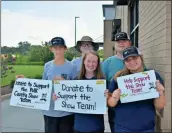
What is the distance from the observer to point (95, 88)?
11.1 feet

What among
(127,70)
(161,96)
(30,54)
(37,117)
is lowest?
(37,117)

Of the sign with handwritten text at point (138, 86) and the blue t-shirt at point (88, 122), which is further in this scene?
the blue t-shirt at point (88, 122)

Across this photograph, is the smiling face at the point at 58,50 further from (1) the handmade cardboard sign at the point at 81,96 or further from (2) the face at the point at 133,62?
(2) the face at the point at 133,62

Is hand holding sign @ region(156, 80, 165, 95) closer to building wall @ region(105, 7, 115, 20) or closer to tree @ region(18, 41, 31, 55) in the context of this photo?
tree @ region(18, 41, 31, 55)

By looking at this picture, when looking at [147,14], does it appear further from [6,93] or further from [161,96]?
[6,93]

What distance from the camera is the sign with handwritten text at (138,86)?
9.69ft

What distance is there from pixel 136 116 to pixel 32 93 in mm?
1524

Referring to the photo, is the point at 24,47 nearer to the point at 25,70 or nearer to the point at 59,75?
the point at 25,70

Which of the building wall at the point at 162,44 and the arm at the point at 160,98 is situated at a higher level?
the building wall at the point at 162,44

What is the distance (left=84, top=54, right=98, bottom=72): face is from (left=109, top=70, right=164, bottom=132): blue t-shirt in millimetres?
559

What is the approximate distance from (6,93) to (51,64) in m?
5.52

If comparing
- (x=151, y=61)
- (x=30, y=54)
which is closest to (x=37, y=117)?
(x=30, y=54)

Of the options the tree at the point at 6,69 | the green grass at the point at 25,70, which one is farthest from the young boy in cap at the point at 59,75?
the tree at the point at 6,69

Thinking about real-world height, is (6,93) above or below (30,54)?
below
